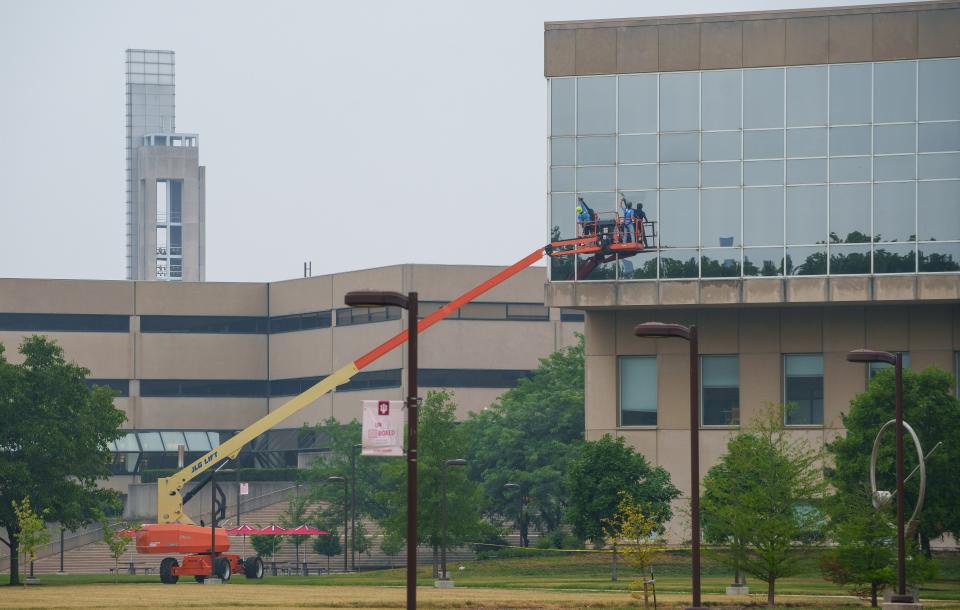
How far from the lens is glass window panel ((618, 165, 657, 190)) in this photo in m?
76.1

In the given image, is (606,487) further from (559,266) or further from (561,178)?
(561,178)

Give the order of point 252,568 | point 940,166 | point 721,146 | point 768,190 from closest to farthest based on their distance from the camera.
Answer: point 940,166 < point 768,190 < point 721,146 < point 252,568

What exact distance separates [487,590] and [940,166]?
94.0ft

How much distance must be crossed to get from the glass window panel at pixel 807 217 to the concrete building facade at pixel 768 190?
0.06m

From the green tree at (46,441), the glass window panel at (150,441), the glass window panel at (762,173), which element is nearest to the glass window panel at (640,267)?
the glass window panel at (762,173)

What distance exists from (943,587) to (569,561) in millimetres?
21294

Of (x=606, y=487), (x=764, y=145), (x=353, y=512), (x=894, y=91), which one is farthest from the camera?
(x=353, y=512)

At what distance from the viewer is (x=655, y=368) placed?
79562 mm

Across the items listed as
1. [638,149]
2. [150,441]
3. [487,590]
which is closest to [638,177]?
[638,149]

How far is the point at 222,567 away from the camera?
74.6 meters

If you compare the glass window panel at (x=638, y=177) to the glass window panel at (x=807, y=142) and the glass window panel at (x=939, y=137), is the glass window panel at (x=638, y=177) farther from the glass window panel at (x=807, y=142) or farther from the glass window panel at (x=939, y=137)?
the glass window panel at (x=939, y=137)

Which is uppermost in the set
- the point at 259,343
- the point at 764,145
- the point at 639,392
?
the point at 764,145

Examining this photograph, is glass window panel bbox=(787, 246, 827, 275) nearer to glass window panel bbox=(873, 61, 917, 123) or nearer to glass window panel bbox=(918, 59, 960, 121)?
glass window panel bbox=(873, 61, 917, 123)

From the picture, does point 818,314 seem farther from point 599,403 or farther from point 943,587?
point 943,587
